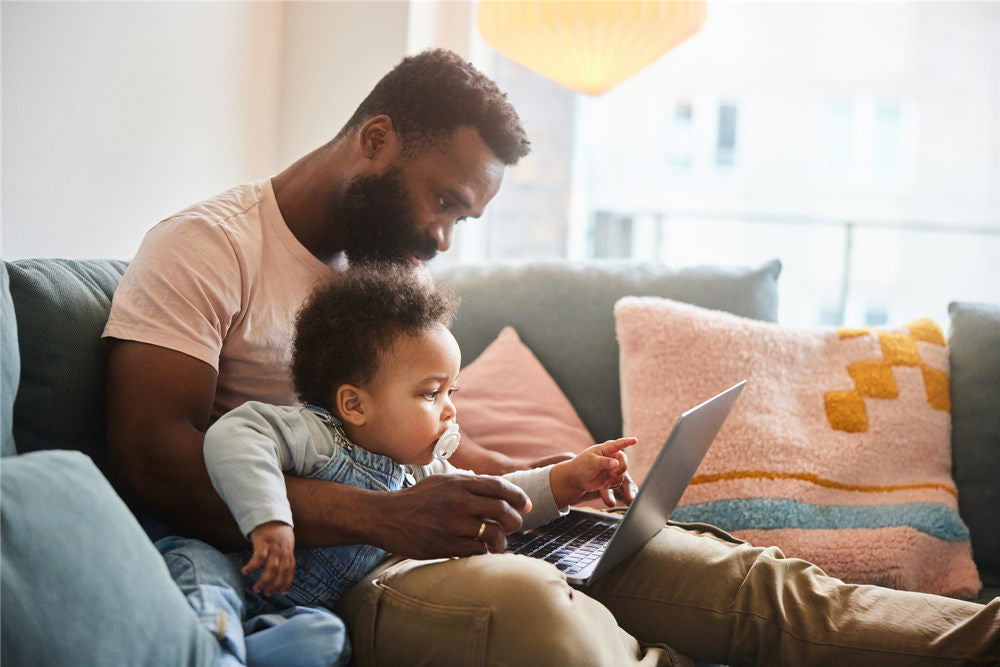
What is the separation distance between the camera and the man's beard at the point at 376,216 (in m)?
1.41

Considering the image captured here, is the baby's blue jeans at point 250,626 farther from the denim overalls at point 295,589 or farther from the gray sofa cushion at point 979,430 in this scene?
the gray sofa cushion at point 979,430

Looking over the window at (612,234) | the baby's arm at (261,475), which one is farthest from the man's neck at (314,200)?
the window at (612,234)

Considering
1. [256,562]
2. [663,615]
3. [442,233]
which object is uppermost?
[442,233]

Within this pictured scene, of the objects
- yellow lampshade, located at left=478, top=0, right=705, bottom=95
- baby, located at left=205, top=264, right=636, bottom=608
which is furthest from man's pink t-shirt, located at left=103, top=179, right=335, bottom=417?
yellow lampshade, located at left=478, top=0, right=705, bottom=95

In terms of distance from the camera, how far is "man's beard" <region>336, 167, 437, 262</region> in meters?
1.41

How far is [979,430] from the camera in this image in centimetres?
174

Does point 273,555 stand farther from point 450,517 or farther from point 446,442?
point 446,442

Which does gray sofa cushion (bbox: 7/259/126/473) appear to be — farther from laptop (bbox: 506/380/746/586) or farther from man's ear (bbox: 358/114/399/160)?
laptop (bbox: 506/380/746/586)

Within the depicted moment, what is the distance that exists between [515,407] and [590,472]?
1.94 feet

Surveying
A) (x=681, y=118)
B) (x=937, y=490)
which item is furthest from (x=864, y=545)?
(x=681, y=118)

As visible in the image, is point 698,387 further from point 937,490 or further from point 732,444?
point 937,490

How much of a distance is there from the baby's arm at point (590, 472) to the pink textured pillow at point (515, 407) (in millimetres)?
485

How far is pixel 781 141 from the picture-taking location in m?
2.98

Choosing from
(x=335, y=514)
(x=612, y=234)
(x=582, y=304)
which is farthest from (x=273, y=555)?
(x=612, y=234)
